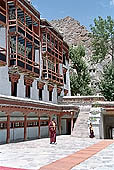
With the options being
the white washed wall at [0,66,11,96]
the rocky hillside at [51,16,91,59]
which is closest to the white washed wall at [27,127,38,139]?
the white washed wall at [0,66,11,96]

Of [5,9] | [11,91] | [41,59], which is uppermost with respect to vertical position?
[5,9]

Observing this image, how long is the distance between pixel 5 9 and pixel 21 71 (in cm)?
542

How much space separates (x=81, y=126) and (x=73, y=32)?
65562 mm

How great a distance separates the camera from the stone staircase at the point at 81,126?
81.3ft

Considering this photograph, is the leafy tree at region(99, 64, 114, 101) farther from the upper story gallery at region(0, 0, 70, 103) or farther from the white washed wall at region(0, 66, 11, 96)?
the white washed wall at region(0, 66, 11, 96)

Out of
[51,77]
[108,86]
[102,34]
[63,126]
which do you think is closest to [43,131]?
[63,126]

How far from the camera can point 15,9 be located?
21.8m

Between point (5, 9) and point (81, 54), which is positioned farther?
point (81, 54)

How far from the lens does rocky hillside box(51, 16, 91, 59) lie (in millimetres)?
83562

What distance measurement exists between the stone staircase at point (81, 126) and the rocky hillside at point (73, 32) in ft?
169

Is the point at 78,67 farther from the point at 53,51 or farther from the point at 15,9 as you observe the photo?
the point at 15,9

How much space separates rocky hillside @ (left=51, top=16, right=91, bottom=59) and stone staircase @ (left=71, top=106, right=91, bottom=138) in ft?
169

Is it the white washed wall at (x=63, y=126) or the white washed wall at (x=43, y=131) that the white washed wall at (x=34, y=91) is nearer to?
the white washed wall at (x=43, y=131)

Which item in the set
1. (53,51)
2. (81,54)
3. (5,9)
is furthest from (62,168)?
(81,54)
